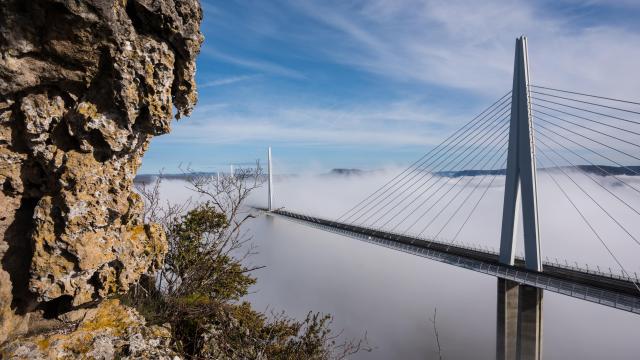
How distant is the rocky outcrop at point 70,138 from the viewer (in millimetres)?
3613

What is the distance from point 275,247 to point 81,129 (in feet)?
330

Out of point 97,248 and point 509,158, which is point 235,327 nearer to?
point 97,248

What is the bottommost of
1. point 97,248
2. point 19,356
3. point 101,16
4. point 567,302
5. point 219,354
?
point 567,302

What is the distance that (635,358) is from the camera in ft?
154

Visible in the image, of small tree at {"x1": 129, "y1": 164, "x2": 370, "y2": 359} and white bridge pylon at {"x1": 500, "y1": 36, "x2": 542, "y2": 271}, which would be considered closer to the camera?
small tree at {"x1": 129, "y1": 164, "x2": 370, "y2": 359}

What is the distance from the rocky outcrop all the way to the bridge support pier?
68.6ft

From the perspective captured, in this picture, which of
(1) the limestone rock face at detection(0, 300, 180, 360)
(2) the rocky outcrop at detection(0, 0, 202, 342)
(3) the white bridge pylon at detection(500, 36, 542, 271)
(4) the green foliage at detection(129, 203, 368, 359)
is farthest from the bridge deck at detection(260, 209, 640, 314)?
(2) the rocky outcrop at detection(0, 0, 202, 342)

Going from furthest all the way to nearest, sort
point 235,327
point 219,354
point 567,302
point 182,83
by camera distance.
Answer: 1. point 567,302
2. point 235,327
3. point 219,354
4. point 182,83

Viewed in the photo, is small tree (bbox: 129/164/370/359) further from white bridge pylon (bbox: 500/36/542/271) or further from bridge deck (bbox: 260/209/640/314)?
white bridge pylon (bbox: 500/36/542/271)

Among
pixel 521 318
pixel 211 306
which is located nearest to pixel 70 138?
pixel 211 306

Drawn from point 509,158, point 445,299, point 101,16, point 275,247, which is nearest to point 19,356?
point 101,16

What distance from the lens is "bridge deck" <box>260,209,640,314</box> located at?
15753mm

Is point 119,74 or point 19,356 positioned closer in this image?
point 19,356

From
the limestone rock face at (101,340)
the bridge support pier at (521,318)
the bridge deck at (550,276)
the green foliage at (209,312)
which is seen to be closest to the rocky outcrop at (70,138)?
the limestone rock face at (101,340)
